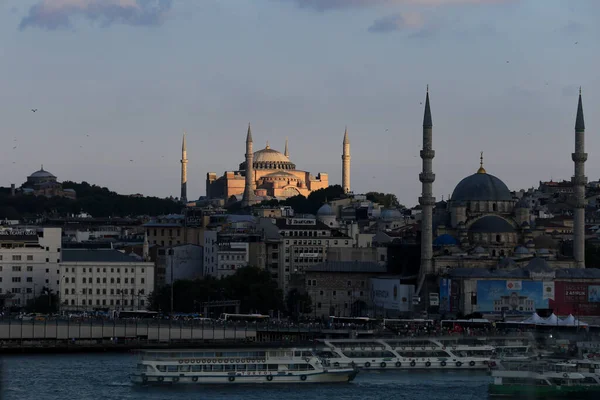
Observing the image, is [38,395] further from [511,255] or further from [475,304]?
[511,255]

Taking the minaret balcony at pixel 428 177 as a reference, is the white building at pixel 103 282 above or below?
below

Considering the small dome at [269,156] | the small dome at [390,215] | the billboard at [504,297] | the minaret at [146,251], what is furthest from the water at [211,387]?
the small dome at [269,156]

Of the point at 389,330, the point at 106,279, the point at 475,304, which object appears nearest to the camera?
the point at 389,330

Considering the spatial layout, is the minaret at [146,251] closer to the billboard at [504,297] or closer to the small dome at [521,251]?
the small dome at [521,251]

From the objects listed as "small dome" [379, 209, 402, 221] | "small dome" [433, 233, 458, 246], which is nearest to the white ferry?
"small dome" [433, 233, 458, 246]

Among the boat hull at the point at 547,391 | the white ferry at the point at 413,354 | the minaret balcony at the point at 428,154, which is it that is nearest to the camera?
the boat hull at the point at 547,391

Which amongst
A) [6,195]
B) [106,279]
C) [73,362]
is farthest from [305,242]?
[6,195]

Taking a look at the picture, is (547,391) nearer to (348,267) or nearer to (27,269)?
(348,267)
